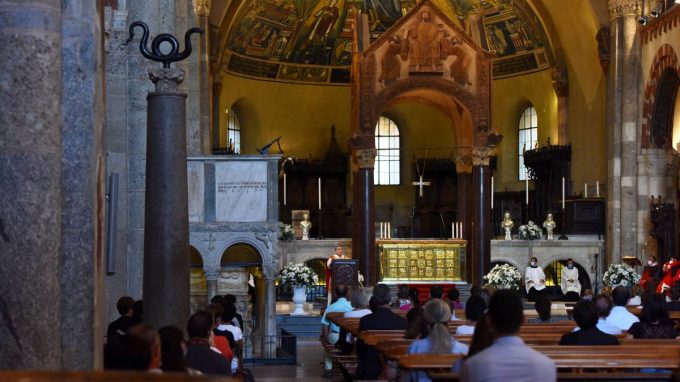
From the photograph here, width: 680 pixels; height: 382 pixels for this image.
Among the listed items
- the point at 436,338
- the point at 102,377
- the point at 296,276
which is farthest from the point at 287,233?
the point at 102,377

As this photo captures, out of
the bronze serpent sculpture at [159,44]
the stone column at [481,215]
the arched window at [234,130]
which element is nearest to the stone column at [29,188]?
the bronze serpent sculpture at [159,44]

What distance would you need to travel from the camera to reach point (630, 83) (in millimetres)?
32031

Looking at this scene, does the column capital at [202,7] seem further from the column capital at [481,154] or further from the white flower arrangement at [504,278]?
the white flower arrangement at [504,278]

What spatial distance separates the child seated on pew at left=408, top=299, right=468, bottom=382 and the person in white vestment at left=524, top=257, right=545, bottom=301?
71.5 feet

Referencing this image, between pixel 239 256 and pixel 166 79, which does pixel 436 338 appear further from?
pixel 239 256

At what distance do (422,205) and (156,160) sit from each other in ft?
105

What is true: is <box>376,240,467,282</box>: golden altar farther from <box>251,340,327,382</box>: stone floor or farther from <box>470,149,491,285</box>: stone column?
<box>251,340,327,382</box>: stone floor

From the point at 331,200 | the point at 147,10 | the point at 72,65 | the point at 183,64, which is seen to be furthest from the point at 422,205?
the point at 72,65

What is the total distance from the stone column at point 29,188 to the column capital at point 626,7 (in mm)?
26795

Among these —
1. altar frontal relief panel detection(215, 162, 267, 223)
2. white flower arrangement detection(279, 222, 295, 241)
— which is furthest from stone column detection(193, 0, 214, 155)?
altar frontal relief panel detection(215, 162, 267, 223)

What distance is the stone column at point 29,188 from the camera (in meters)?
6.59

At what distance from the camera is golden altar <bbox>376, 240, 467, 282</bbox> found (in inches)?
1211

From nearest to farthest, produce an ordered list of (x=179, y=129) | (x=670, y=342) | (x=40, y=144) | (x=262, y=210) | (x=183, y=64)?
(x=40, y=144)
(x=670, y=342)
(x=179, y=129)
(x=262, y=210)
(x=183, y=64)

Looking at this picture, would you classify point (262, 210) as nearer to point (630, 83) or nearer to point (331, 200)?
point (630, 83)
